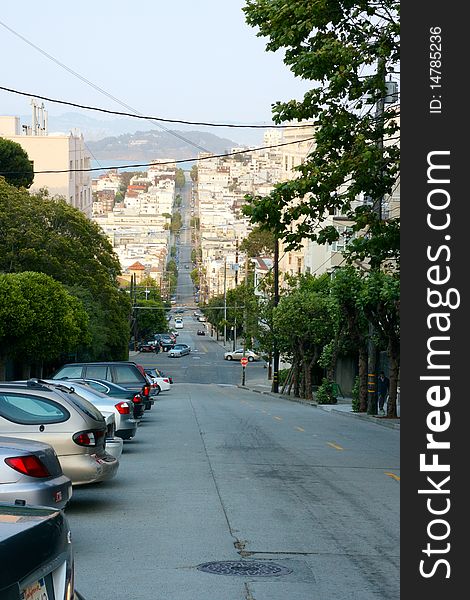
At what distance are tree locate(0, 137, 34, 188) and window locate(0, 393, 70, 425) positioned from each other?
5570 centimetres

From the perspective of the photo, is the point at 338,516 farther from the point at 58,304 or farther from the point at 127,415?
the point at 58,304

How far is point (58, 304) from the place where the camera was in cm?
4719

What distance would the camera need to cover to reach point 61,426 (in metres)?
13.4

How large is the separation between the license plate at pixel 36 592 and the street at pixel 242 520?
4067mm

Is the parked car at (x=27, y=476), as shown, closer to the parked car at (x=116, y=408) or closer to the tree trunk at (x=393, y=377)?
the parked car at (x=116, y=408)

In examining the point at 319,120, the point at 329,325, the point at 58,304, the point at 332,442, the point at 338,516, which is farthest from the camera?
the point at 329,325

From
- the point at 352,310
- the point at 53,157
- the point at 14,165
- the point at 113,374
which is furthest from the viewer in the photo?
the point at 53,157

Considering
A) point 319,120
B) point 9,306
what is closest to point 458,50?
point 319,120

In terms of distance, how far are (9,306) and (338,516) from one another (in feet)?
106

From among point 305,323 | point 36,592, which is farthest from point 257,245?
point 36,592

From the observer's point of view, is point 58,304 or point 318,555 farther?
point 58,304

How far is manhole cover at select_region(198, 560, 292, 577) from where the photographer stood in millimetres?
10023

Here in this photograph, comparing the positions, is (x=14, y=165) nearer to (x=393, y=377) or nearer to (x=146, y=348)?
(x=393, y=377)

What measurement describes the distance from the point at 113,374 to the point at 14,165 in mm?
43879
